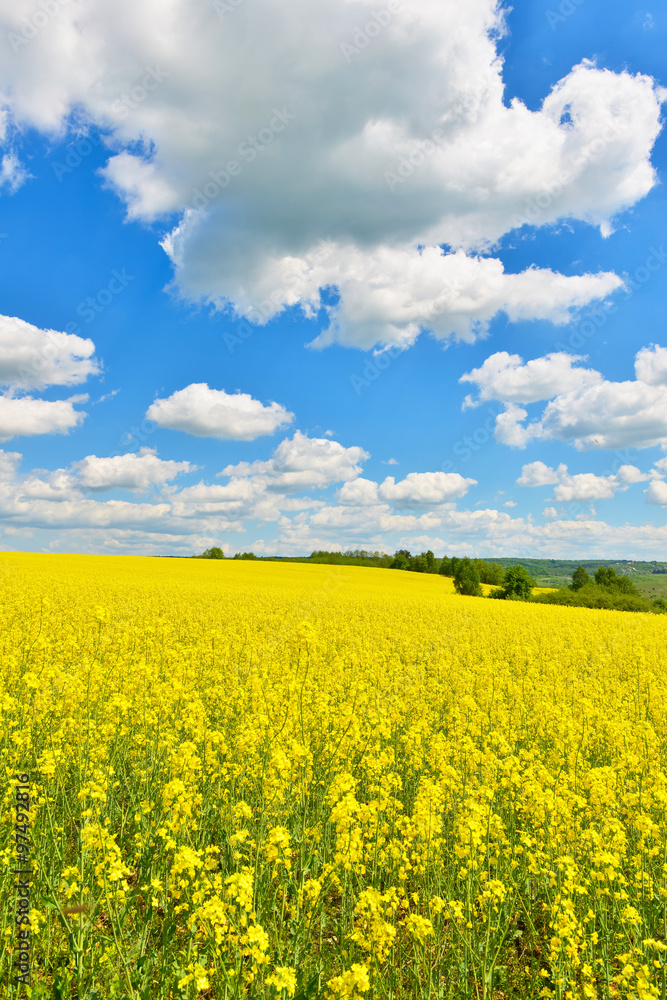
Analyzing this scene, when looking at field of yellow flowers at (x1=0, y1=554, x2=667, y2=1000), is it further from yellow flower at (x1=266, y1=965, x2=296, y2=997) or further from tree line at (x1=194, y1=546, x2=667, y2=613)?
tree line at (x1=194, y1=546, x2=667, y2=613)

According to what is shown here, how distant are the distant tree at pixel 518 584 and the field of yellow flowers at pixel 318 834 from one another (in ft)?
160

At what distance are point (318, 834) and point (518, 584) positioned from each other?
59.0 metres

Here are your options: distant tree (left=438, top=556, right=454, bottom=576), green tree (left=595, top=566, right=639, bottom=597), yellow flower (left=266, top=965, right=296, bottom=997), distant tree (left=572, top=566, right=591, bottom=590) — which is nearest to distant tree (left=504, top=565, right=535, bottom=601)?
distant tree (left=572, top=566, right=591, bottom=590)

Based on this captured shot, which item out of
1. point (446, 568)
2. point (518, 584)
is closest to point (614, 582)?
point (518, 584)

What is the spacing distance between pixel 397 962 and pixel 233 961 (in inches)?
52.3

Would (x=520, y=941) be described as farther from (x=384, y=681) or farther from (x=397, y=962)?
(x=384, y=681)

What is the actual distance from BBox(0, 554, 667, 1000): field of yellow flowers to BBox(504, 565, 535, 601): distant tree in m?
48.9

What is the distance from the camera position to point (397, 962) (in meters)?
3.77

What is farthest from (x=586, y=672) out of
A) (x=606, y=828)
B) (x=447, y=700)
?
(x=606, y=828)

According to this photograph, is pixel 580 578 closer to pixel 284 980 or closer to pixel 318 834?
pixel 318 834

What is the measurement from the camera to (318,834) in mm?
4078

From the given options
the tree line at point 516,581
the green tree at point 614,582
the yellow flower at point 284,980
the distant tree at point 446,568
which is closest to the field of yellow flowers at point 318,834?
the yellow flower at point 284,980

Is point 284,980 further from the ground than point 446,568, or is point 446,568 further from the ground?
point 284,980

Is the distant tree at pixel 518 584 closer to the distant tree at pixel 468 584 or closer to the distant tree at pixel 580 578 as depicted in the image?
the distant tree at pixel 468 584
